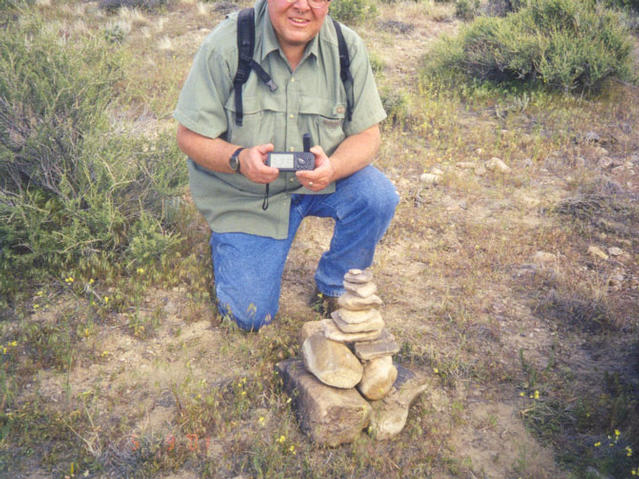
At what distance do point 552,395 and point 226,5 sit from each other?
9.57 m

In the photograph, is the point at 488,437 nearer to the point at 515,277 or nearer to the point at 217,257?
the point at 515,277

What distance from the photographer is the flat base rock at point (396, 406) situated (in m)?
3.05

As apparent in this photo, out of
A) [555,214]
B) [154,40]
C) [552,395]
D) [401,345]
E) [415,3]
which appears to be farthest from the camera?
[415,3]

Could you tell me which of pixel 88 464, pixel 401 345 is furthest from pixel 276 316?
pixel 88 464

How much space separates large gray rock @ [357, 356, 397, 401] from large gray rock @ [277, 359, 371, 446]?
0.06 meters

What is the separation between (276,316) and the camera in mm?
4004

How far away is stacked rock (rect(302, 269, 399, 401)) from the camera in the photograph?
121 inches

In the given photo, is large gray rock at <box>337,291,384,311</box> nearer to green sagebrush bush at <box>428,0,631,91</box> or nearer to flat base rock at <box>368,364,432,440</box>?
flat base rock at <box>368,364,432,440</box>

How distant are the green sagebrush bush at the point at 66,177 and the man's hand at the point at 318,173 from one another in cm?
126

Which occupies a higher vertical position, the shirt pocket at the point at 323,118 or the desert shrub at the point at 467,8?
the shirt pocket at the point at 323,118

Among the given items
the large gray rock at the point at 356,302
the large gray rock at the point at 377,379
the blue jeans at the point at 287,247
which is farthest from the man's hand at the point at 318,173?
the large gray rock at the point at 377,379

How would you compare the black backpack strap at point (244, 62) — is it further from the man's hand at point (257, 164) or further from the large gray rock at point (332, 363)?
the large gray rock at point (332, 363)

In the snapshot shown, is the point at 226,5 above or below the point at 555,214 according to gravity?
above

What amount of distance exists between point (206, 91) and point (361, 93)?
101 centimetres
